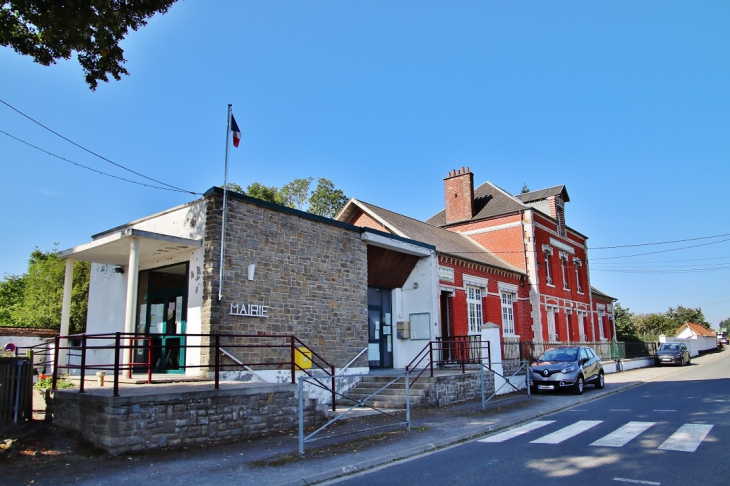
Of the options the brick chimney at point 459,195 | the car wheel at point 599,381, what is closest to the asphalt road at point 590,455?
the car wheel at point 599,381

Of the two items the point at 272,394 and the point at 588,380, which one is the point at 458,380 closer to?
the point at 588,380

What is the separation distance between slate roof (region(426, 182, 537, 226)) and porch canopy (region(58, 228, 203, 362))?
19.6m

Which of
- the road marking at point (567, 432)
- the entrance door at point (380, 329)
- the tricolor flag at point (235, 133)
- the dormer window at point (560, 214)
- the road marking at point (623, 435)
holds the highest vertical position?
the dormer window at point (560, 214)

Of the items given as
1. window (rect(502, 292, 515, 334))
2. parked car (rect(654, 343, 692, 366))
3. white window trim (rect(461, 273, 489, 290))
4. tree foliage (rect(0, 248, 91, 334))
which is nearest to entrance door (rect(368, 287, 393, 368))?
white window trim (rect(461, 273, 489, 290))

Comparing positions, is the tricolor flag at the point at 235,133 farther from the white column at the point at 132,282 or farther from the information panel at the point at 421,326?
the information panel at the point at 421,326

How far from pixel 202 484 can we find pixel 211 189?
7.21m

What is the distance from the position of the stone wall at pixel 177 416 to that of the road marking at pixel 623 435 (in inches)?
218

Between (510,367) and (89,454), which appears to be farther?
(510,367)

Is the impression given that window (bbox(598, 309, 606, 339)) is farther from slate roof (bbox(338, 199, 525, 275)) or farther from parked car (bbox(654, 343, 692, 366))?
slate roof (bbox(338, 199, 525, 275))

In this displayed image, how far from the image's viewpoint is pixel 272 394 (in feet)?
33.3

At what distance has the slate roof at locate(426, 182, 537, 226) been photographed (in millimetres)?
28327

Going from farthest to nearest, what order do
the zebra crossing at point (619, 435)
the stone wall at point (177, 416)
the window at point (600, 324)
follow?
1. the window at point (600, 324)
2. the stone wall at point (177, 416)
3. the zebra crossing at point (619, 435)

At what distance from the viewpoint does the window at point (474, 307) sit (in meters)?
21.5

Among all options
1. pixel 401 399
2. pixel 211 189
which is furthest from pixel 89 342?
pixel 401 399
